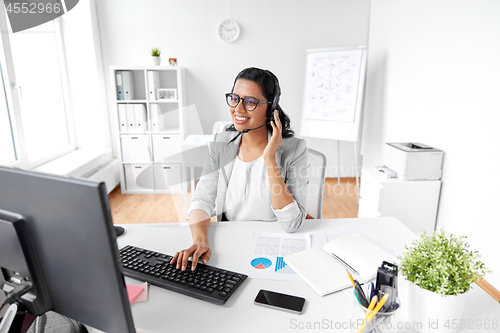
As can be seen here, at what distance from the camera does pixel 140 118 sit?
11.5 feet

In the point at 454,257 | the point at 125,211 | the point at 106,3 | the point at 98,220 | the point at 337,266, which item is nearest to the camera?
the point at 98,220

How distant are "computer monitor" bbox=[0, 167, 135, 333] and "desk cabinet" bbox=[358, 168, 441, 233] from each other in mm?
2175

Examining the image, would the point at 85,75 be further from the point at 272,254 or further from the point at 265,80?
the point at 272,254

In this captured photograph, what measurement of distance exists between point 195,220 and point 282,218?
320 mm

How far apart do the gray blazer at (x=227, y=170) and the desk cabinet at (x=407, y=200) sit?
1256 mm

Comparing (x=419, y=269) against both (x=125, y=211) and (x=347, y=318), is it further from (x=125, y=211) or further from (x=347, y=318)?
(x=125, y=211)

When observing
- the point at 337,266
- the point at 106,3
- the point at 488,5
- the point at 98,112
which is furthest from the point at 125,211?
the point at 488,5

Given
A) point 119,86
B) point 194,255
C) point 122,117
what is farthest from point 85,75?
point 194,255

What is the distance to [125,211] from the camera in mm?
3230

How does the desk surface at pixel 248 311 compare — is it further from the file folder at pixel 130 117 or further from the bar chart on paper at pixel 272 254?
the file folder at pixel 130 117

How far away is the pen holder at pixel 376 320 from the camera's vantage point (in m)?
0.63

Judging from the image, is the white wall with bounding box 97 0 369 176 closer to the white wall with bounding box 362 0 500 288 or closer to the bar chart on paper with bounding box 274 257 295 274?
the white wall with bounding box 362 0 500 288

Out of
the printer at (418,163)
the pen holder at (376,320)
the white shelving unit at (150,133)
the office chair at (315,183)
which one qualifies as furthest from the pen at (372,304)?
the white shelving unit at (150,133)

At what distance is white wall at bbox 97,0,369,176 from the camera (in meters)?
3.69
